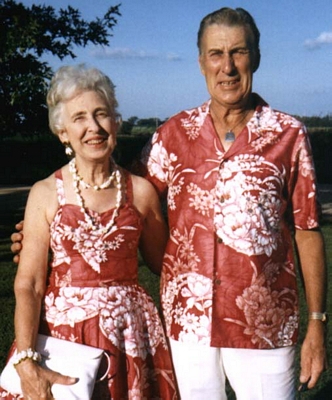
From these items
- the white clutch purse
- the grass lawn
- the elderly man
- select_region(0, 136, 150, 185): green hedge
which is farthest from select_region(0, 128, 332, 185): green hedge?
the white clutch purse

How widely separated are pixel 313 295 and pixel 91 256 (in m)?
1.01

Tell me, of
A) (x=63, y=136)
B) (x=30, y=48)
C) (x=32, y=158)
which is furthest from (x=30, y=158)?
(x=63, y=136)

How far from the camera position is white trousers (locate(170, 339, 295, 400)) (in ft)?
9.34

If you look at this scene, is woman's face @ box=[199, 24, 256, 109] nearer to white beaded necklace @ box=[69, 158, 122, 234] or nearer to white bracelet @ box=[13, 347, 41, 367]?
white beaded necklace @ box=[69, 158, 122, 234]

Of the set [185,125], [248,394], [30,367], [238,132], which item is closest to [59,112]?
[185,125]

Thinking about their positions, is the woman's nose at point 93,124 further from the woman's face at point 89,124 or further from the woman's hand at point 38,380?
the woman's hand at point 38,380

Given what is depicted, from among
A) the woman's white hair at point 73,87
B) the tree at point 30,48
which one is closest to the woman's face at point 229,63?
the woman's white hair at point 73,87

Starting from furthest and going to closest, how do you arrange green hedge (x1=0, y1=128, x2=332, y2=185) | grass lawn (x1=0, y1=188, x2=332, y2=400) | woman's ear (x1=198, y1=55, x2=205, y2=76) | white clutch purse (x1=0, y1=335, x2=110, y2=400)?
green hedge (x1=0, y1=128, x2=332, y2=185) → grass lawn (x1=0, y1=188, x2=332, y2=400) → woman's ear (x1=198, y1=55, x2=205, y2=76) → white clutch purse (x1=0, y1=335, x2=110, y2=400)

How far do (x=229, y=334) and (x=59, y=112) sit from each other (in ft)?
3.94

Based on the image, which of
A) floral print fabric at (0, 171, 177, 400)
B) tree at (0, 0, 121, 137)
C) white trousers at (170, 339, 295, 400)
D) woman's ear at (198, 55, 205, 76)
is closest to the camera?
floral print fabric at (0, 171, 177, 400)

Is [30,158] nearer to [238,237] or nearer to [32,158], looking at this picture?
[32,158]

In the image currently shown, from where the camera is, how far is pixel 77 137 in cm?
281

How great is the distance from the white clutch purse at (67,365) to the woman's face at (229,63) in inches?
47.8

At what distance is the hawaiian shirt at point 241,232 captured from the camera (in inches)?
109
